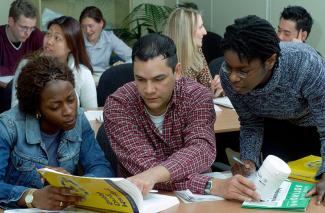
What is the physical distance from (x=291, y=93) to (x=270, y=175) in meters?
0.44

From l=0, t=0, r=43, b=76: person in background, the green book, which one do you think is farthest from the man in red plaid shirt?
l=0, t=0, r=43, b=76: person in background

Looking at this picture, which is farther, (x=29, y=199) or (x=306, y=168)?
(x=306, y=168)

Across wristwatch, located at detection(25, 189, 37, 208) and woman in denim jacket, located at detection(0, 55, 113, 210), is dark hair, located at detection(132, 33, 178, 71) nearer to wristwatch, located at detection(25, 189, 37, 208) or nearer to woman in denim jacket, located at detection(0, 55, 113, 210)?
woman in denim jacket, located at detection(0, 55, 113, 210)

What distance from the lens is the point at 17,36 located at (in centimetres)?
489

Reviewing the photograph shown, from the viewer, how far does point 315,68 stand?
6.59ft

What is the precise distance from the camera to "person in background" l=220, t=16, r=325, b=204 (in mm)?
1926

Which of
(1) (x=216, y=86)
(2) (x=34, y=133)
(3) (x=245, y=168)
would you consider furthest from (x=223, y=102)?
(2) (x=34, y=133)

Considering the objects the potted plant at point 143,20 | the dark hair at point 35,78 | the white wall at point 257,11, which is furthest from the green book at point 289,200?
the potted plant at point 143,20

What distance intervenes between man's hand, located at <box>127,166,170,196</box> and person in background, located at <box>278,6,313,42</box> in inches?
98.1

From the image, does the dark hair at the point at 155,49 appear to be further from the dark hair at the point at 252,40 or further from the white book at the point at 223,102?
the white book at the point at 223,102

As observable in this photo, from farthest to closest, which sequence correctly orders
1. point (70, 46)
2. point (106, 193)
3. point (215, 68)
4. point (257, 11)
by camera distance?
1. point (257, 11)
2. point (215, 68)
3. point (70, 46)
4. point (106, 193)

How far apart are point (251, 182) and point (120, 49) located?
13.0 ft

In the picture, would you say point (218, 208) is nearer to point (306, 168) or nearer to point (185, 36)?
point (306, 168)

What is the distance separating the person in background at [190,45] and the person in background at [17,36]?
1.43 meters
